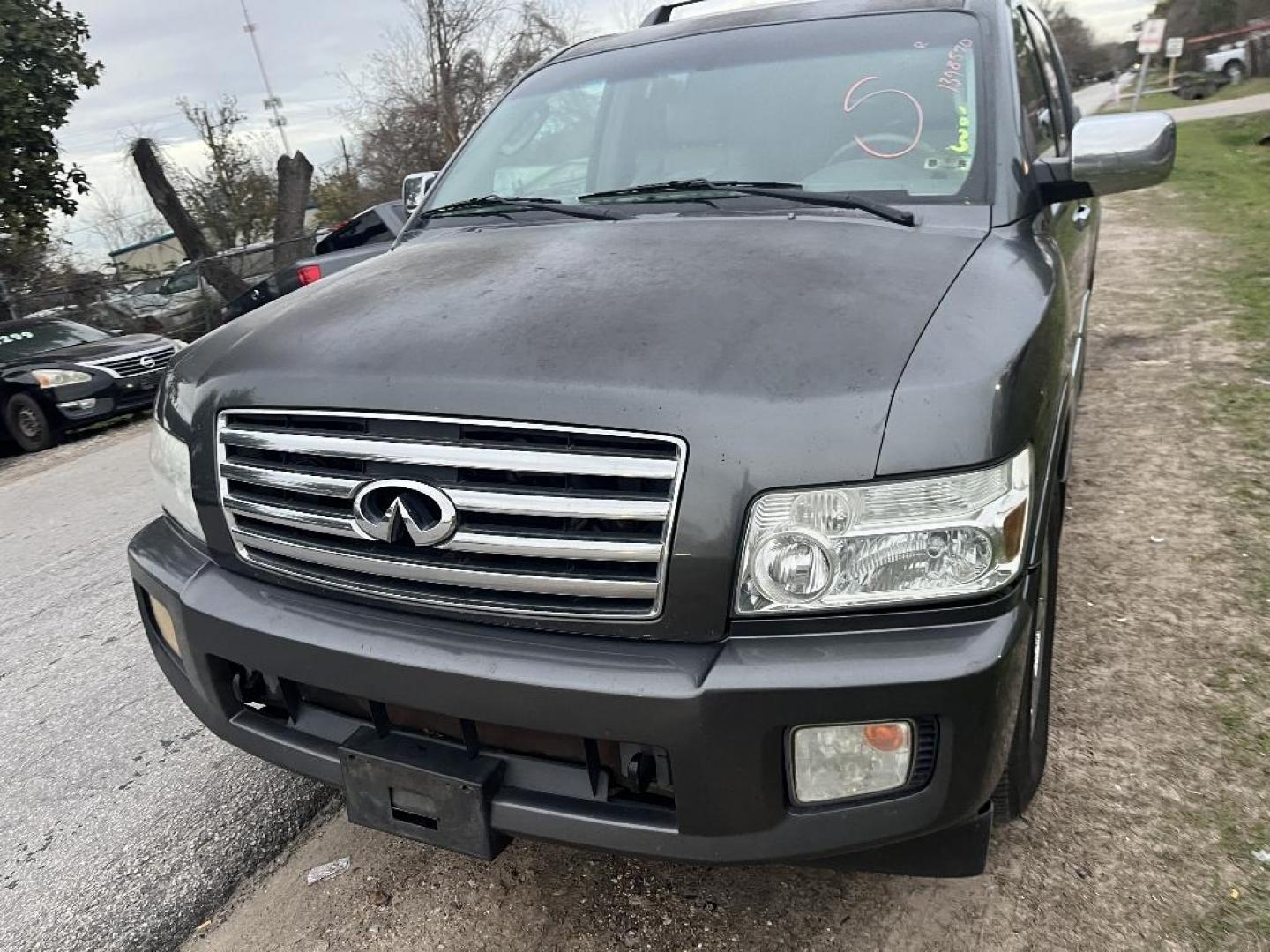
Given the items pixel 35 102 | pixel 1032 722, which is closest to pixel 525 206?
pixel 1032 722

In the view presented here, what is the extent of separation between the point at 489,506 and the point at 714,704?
1.69 ft

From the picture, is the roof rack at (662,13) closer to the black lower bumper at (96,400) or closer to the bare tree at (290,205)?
the black lower bumper at (96,400)

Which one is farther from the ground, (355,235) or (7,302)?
(355,235)

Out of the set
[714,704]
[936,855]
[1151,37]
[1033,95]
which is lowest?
[936,855]

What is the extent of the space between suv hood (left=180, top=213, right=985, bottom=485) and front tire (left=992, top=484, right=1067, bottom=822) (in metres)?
0.59

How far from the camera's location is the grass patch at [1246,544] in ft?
6.52

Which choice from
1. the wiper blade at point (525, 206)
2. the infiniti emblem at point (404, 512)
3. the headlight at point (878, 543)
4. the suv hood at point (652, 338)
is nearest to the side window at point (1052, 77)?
the suv hood at point (652, 338)

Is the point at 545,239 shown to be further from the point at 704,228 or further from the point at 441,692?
the point at 441,692

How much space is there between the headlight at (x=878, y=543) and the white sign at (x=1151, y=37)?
2342 centimetres

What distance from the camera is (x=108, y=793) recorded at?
2.80 metres

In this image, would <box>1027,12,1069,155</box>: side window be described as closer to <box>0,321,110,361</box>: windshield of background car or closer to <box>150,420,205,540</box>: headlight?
→ <box>150,420,205,540</box>: headlight

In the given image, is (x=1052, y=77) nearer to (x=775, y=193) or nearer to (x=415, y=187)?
(x=775, y=193)

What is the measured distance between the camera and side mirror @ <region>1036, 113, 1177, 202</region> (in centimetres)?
237

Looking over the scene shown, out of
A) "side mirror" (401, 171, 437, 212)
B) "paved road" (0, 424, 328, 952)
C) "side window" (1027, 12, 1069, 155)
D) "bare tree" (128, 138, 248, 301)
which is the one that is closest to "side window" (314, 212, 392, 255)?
"side mirror" (401, 171, 437, 212)
